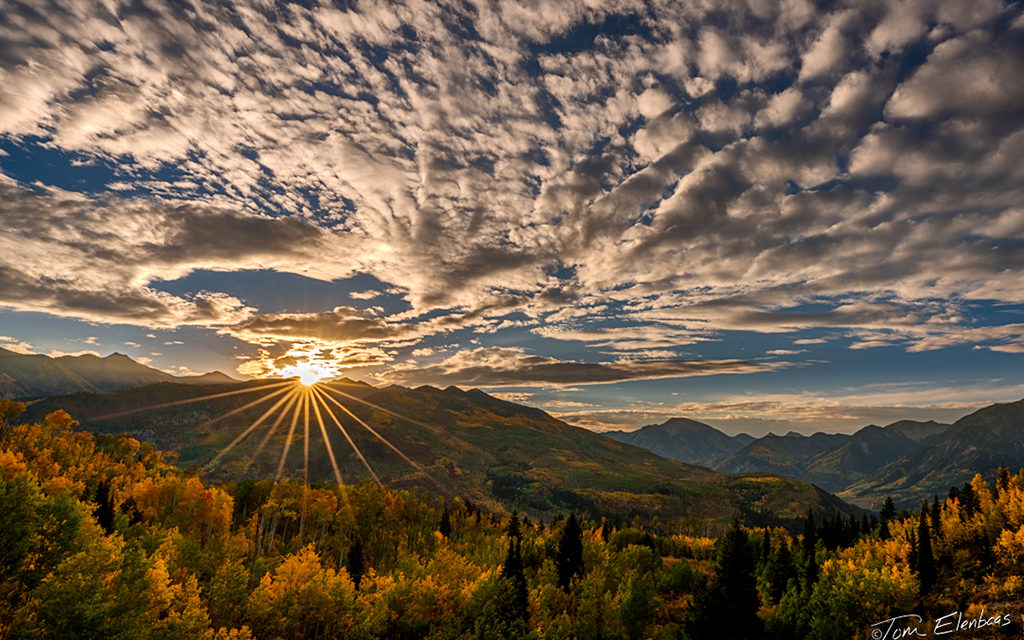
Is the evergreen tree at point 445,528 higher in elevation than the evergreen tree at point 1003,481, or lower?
lower

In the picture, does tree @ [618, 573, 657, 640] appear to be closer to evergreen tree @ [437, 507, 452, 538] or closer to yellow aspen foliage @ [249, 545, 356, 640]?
yellow aspen foliage @ [249, 545, 356, 640]

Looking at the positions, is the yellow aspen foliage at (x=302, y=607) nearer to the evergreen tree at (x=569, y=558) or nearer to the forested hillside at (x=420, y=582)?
the forested hillside at (x=420, y=582)

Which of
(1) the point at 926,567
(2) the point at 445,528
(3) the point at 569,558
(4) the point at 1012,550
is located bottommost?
(2) the point at 445,528

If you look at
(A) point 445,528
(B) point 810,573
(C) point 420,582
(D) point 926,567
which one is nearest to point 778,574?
(B) point 810,573

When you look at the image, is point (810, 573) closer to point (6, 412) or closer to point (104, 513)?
point (104, 513)

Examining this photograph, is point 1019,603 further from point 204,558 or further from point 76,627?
point 204,558

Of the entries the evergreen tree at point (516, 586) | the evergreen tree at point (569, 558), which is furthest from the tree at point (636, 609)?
the evergreen tree at point (569, 558)

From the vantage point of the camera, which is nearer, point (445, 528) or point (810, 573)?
point (810, 573)

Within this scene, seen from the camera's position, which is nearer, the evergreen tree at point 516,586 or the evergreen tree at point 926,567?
the evergreen tree at point 516,586

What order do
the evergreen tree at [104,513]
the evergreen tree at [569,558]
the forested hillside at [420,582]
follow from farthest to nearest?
the evergreen tree at [569,558] → the evergreen tree at [104,513] → the forested hillside at [420,582]

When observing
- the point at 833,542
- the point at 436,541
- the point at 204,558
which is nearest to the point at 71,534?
the point at 204,558
